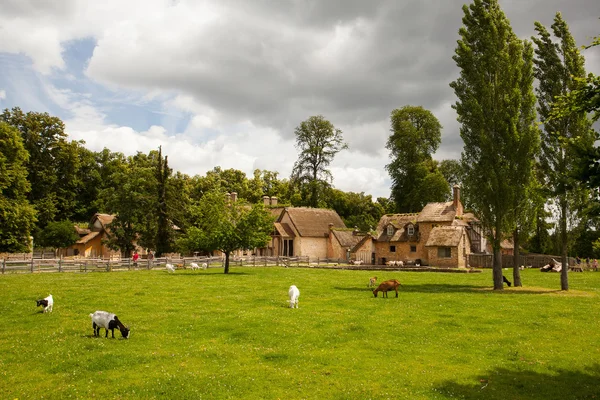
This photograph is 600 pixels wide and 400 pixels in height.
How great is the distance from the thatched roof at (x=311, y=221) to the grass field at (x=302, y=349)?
41.3m

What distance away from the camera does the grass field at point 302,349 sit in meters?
9.76

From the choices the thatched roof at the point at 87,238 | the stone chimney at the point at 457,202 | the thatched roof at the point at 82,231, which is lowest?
the thatched roof at the point at 87,238

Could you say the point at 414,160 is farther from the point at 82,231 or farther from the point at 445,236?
the point at 82,231

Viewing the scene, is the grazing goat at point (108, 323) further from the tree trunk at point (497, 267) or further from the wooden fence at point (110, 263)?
the wooden fence at point (110, 263)

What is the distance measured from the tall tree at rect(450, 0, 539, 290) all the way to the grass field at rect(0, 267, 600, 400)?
26.8 ft

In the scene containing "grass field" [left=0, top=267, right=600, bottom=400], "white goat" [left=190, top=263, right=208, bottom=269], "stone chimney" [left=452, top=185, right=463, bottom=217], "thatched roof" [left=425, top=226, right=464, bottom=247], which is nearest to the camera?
"grass field" [left=0, top=267, right=600, bottom=400]

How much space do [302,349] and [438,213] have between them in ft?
149

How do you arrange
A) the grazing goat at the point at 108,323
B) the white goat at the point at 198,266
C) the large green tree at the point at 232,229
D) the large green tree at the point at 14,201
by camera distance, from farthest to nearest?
the large green tree at the point at 14,201 < the white goat at the point at 198,266 < the large green tree at the point at 232,229 < the grazing goat at the point at 108,323

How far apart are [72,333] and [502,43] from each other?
29595 mm

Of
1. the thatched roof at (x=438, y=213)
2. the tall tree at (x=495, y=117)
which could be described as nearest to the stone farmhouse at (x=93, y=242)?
the thatched roof at (x=438, y=213)

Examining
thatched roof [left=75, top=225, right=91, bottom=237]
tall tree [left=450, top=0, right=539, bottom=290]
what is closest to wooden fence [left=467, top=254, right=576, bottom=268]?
tall tree [left=450, top=0, right=539, bottom=290]

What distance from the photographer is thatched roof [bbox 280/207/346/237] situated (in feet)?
208

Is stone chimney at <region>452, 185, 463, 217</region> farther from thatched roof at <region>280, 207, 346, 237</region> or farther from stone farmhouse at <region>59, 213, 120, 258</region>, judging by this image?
stone farmhouse at <region>59, 213, 120, 258</region>

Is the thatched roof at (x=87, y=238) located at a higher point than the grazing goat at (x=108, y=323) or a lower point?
higher
